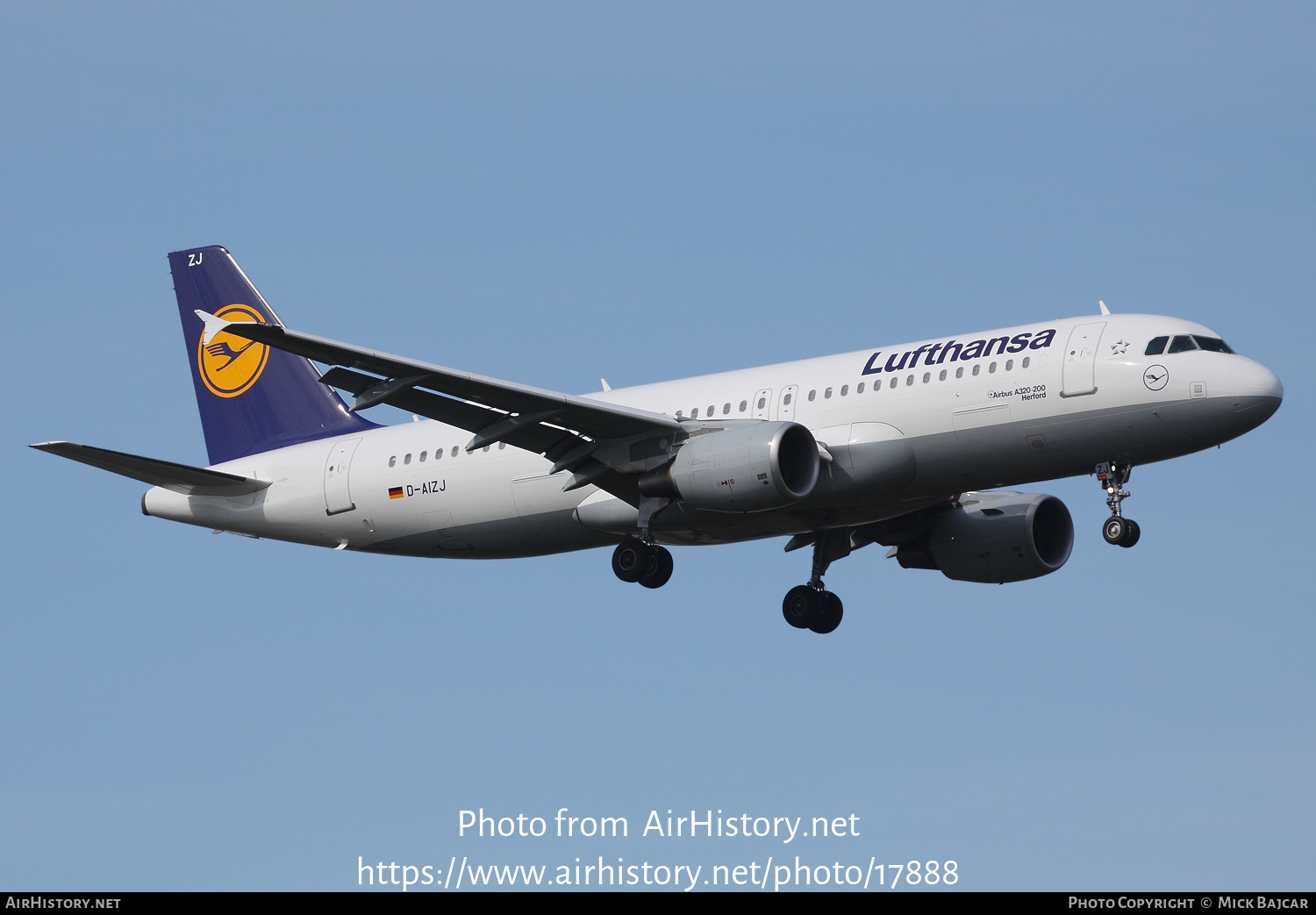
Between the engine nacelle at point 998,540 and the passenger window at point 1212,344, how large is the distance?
775cm

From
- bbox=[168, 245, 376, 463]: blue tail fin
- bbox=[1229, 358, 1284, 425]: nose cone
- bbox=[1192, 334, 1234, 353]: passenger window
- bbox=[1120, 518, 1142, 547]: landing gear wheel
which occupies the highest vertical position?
bbox=[168, 245, 376, 463]: blue tail fin

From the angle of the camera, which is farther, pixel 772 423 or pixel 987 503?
pixel 987 503

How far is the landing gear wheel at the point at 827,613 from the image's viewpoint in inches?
1604

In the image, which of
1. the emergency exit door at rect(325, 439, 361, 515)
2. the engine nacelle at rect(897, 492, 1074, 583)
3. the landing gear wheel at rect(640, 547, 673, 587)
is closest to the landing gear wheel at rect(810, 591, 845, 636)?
the engine nacelle at rect(897, 492, 1074, 583)

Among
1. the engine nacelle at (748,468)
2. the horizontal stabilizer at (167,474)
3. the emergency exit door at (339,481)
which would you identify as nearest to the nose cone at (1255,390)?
the engine nacelle at (748,468)

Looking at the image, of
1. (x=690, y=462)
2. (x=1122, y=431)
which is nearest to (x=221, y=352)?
(x=690, y=462)

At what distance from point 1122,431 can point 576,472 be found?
1116 centimetres

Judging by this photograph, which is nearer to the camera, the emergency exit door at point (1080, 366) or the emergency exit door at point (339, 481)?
the emergency exit door at point (1080, 366)

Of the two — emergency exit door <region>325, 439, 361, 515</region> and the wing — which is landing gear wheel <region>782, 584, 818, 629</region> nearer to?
the wing

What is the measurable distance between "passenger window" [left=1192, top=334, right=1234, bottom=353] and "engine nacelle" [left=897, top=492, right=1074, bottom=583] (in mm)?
7754

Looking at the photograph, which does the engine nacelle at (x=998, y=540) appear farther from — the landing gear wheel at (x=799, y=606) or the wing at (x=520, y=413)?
the wing at (x=520, y=413)

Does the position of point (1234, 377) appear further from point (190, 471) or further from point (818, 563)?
point (190, 471)

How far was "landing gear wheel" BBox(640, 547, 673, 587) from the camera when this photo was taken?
36.9 m

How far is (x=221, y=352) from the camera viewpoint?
4512 centimetres
